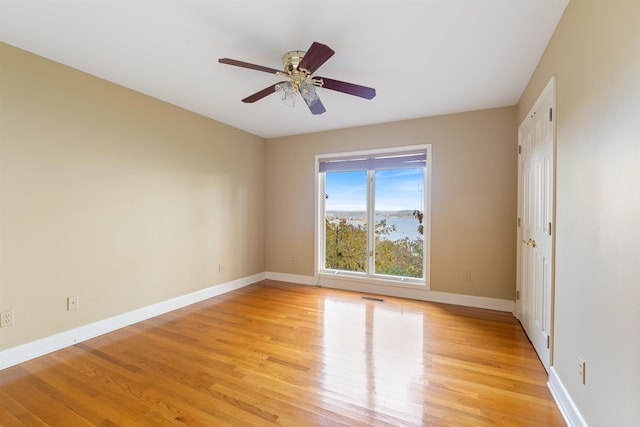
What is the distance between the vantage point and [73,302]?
Answer: 2.51m

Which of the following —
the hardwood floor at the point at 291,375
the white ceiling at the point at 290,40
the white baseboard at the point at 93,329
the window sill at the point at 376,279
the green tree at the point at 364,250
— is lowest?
the hardwood floor at the point at 291,375

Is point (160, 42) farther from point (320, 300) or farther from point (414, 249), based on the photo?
point (414, 249)

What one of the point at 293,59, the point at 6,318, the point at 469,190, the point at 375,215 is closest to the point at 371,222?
the point at 375,215

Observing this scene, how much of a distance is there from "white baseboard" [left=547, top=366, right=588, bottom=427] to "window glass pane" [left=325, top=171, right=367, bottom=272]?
2591mm

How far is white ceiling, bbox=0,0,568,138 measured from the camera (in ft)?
5.78

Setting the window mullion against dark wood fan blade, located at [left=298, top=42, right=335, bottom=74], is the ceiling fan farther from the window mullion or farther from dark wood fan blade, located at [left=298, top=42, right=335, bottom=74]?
the window mullion

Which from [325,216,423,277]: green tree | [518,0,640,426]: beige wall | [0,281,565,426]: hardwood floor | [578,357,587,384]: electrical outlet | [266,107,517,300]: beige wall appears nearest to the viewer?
[518,0,640,426]: beige wall

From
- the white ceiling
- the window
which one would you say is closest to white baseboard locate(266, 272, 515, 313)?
the window

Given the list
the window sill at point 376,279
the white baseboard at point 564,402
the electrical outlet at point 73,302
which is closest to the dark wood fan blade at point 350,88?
the white baseboard at point 564,402

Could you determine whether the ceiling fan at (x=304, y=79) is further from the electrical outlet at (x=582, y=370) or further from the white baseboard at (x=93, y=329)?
the white baseboard at (x=93, y=329)

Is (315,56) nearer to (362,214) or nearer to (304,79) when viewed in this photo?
(304,79)

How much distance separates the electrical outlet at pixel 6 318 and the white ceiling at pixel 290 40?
2090 millimetres

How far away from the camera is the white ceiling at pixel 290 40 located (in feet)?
5.78

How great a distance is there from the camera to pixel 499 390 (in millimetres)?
1868
